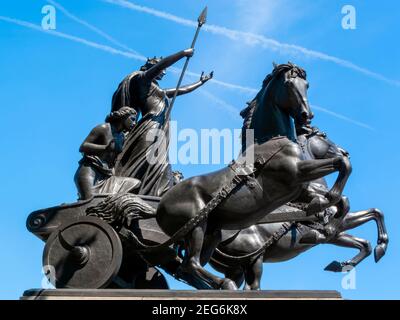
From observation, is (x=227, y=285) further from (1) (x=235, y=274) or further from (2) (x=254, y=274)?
(1) (x=235, y=274)

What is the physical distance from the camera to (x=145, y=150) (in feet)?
38.5

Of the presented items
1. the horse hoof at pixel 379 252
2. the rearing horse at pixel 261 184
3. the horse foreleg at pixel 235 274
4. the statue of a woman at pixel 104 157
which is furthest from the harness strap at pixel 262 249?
the horse hoof at pixel 379 252

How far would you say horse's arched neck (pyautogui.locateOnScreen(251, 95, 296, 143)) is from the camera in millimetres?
9391

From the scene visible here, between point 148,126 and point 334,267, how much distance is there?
3364mm

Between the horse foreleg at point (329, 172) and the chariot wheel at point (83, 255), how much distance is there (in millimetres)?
2318

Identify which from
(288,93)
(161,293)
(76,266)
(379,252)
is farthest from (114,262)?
(379,252)

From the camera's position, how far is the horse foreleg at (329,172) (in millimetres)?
8812

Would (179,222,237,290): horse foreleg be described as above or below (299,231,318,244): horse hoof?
below

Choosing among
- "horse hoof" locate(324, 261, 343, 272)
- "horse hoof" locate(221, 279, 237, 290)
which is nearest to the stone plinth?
"horse hoof" locate(221, 279, 237, 290)

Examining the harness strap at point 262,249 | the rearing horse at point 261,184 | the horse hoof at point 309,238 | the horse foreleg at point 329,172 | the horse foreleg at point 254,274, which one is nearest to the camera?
the horse foreleg at point 329,172

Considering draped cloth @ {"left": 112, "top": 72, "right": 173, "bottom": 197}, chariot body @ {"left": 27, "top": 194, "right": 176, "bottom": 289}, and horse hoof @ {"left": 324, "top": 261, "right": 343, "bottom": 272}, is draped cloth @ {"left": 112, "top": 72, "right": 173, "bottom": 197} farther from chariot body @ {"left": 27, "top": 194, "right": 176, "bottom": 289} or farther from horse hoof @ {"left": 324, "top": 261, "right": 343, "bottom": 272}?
horse hoof @ {"left": 324, "top": 261, "right": 343, "bottom": 272}

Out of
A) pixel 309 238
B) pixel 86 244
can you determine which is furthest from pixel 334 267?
pixel 86 244

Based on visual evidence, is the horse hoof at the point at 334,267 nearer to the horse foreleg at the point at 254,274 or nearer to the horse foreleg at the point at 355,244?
the horse foreleg at the point at 355,244
